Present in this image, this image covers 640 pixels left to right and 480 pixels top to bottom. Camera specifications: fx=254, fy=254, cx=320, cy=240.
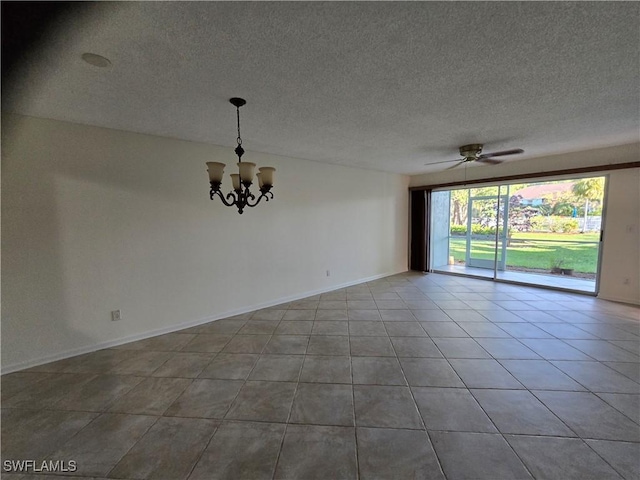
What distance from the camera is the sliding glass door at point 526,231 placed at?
16.2 feet

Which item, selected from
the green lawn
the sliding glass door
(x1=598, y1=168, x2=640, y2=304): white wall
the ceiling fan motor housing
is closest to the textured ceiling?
the ceiling fan motor housing

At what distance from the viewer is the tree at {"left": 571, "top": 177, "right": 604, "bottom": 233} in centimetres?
458

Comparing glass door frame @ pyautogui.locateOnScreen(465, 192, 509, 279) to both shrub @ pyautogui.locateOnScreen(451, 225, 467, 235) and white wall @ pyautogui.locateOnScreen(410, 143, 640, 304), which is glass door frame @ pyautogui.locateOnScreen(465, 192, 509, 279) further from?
white wall @ pyautogui.locateOnScreen(410, 143, 640, 304)

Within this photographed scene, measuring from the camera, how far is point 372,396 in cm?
200

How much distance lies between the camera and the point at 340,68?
1763 mm

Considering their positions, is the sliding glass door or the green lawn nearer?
the sliding glass door

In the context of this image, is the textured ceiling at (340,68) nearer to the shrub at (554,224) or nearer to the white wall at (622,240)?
the white wall at (622,240)

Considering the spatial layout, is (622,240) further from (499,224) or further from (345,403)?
(345,403)

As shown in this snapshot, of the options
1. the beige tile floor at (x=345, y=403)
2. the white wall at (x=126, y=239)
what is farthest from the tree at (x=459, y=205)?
the white wall at (x=126, y=239)

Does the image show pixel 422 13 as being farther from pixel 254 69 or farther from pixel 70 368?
pixel 70 368

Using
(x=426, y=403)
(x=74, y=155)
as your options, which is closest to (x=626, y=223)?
(x=426, y=403)

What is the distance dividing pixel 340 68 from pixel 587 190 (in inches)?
233

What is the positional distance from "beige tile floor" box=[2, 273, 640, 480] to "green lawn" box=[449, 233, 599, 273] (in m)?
2.50

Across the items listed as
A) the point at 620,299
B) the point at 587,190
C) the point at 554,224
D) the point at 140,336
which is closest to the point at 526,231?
the point at 554,224
